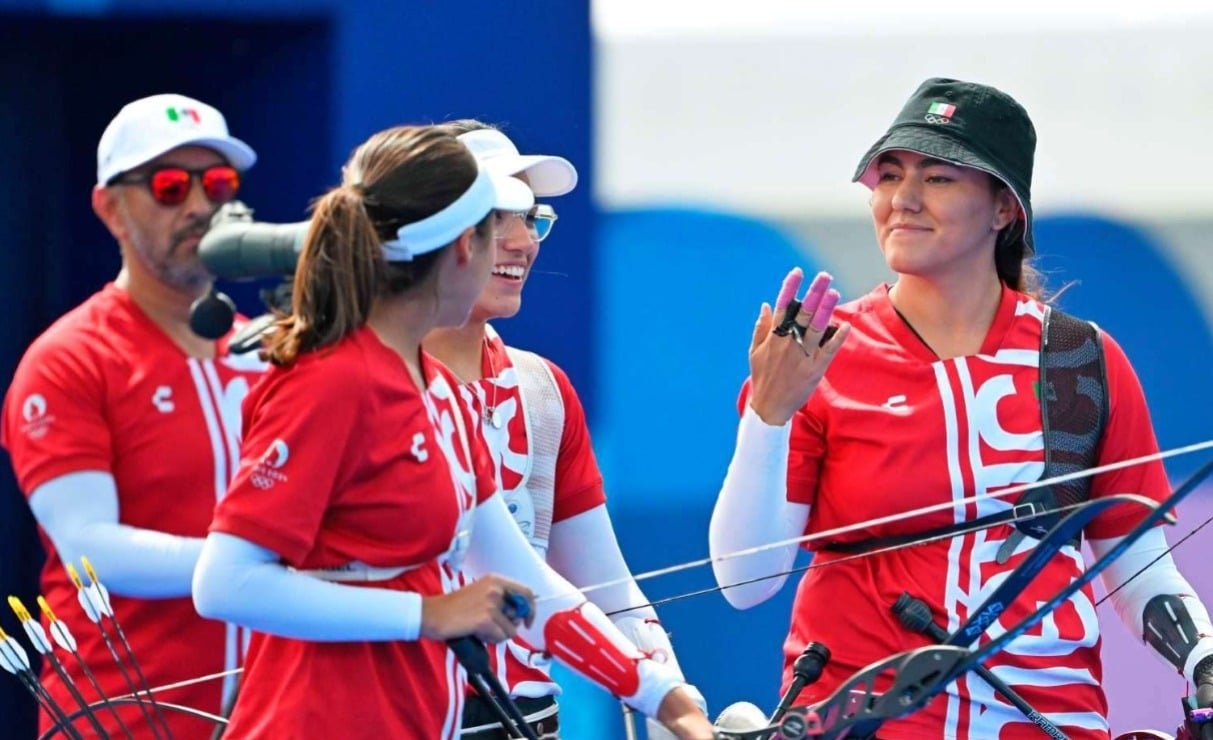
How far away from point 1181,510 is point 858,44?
1299 mm

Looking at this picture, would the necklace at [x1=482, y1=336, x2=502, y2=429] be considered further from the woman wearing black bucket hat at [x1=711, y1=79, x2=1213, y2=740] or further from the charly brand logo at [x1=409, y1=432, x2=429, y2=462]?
the charly brand logo at [x1=409, y1=432, x2=429, y2=462]

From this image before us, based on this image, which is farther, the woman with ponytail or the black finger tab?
the black finger tab

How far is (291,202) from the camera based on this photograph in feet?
15.0

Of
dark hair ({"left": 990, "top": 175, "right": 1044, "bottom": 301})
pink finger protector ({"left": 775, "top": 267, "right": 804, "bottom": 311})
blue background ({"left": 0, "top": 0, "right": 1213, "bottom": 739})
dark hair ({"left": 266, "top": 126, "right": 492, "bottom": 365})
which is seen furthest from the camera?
blue background ({"left": 0, "top": 0, "right": 1213, "bottom": 739})

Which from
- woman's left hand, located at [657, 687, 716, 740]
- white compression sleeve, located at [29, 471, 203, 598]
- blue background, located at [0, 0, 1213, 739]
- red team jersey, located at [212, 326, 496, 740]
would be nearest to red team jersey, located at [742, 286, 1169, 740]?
woman's left hand, located at [657, 687, 716, 740]

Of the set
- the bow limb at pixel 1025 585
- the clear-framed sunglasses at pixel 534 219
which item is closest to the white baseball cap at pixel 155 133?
the clear-framed sunglasses at pixel 534 219

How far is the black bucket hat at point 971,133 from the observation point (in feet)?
10.2

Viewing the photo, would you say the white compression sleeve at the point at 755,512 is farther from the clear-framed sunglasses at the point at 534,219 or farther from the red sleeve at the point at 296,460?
the red sleeve at the point at 296,460

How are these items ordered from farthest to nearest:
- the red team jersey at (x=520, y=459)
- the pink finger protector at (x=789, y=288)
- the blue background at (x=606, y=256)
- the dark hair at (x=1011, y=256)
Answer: the blue background at (x=606, y=256), the dark hair at (x=1011, y=256), the red team jersey at (x=520, y=459), the pink finger protector at (x=789, y=288)

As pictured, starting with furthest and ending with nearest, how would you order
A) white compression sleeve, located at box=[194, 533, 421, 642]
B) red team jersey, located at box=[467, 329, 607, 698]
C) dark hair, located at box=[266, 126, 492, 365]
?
red team jersey, located at box=[467, 329, 607, 698], dark hair, located at box=[266, 126, 492, 365], white compression sleeve, located at box=[194, 533, 421, 642]

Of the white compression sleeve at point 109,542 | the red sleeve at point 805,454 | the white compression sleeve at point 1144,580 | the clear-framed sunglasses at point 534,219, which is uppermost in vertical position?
the clear-framed sunglasses at point 534,219

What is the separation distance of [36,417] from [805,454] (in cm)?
117

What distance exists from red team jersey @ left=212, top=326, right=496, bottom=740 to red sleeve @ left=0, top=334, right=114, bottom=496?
0.69 metres

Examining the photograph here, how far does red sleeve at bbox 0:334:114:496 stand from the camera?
2926 mm
